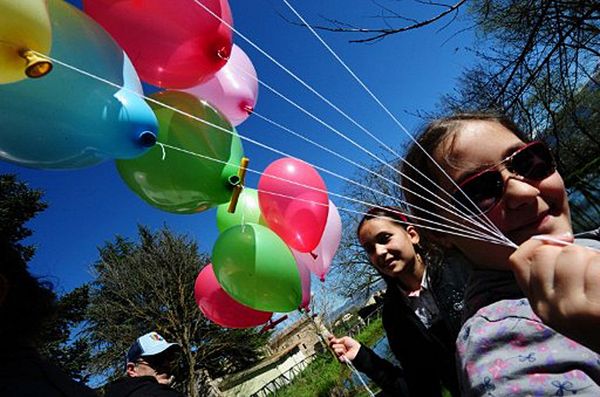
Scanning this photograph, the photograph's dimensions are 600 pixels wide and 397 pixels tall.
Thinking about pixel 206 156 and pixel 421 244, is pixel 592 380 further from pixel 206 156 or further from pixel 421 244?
pixel 421 244

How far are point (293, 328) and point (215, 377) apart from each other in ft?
38.8

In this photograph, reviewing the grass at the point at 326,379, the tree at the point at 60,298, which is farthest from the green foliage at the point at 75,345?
the grass at the point at 326,379

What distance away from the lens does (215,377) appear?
59.4 ft

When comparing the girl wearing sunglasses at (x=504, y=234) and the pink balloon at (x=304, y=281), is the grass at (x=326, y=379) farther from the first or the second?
the girl wearing sunglasses at (x=504, y=234)

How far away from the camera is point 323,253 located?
3.14 m

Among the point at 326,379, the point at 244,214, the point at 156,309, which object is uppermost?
the point at 156,309

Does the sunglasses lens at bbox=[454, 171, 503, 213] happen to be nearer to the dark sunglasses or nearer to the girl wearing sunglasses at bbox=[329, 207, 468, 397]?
the dark sunglasses

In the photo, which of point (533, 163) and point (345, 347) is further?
point (345, 347)

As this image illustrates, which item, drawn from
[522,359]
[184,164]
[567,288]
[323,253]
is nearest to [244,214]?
[323,253]

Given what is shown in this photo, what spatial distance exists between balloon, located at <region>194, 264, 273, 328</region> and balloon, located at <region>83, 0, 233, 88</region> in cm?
168

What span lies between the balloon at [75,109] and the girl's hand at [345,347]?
2166 millimetres

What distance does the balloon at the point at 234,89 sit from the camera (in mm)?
2520

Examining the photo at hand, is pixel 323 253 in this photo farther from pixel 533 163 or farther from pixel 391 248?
pixel 533 163

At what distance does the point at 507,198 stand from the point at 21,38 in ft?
4.82
